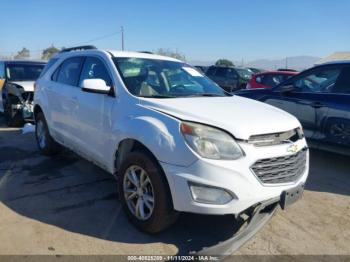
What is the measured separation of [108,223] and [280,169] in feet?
5.95

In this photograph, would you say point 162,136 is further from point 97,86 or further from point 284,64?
point 284,64

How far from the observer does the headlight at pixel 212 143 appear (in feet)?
10.4

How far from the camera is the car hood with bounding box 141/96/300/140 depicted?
3.28m

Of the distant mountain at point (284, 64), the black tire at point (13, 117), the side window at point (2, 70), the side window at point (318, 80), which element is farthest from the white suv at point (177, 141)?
the distant mountain at point (284, 64)

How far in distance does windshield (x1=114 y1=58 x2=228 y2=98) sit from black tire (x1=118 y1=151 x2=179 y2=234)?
0.79 m

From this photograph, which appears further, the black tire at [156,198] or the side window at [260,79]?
the side window at [260,79]

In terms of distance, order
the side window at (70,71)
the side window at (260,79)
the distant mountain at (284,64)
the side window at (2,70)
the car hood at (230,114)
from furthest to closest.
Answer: the distant mountain at (284,64)
the side window at (260,79)
the side window at (2,70)
the side window at (70,71)
the car hood at (230,114)

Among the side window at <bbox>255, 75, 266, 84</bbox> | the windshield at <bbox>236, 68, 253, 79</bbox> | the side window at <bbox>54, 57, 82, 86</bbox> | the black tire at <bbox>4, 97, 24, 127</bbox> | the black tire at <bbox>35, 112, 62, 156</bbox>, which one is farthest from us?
the windshield at <bbox>236, 68, 253, 79</bbox>

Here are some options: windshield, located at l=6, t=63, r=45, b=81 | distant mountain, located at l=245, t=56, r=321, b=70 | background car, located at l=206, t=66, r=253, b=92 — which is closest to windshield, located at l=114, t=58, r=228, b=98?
→ windshield, located at l=6, t=63, r=45, b=81

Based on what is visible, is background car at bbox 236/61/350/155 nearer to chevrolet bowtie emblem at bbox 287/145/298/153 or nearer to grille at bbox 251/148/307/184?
grille at bbox 251/148/307/184

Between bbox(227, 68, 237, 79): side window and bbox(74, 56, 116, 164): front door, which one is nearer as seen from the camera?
bbox(74, 56, 116, 164): front door

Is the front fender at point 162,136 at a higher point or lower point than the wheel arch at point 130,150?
higher

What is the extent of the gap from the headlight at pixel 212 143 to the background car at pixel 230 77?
14187 millimetres

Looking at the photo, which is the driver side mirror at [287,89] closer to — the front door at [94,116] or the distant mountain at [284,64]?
the front door at [94,116]
